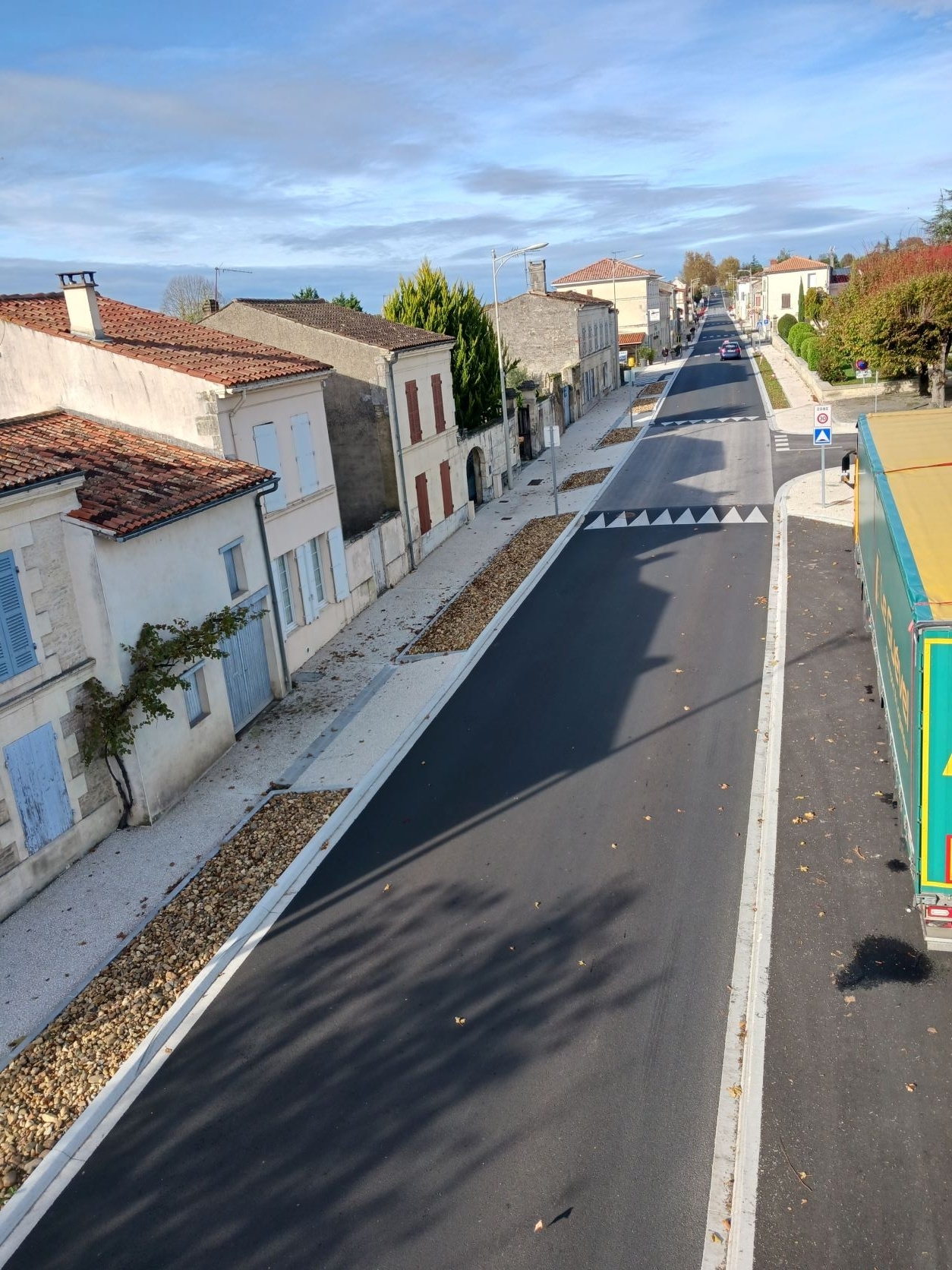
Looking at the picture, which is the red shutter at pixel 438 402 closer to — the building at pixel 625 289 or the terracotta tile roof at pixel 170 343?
the terracotta tile roof at pixel 170 343

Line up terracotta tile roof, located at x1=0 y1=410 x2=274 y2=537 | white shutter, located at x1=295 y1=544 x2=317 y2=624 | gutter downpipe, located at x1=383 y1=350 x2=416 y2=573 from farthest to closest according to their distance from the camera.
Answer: gutter downpipe, located at x1=383 y1=350 x2=416 y2=573
white shutter, located at x1=295 y1=544 x2=317 y2=624
terracotta tile roof, located at x1=0 y1=410 x2=274 y2=537

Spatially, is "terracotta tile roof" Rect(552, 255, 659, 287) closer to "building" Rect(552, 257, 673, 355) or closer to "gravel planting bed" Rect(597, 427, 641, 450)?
"building" Rect(552, 257, 673, 355)

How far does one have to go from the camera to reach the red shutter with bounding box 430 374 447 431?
2808 centimetres

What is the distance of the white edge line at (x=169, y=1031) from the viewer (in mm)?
7448

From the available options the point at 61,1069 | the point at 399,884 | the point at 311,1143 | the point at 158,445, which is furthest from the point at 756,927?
the point at 158,445

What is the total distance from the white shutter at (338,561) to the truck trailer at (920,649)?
11367mm

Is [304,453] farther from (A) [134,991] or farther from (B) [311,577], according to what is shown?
(A) [134,991]

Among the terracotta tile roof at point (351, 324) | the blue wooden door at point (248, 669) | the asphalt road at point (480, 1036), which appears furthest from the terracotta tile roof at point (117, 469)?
the terracotta tile roof at point (351, 324)

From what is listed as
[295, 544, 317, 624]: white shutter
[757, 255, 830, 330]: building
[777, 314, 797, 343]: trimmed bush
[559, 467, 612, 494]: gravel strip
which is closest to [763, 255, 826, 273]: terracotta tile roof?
[757, 255, 830, 330]: building

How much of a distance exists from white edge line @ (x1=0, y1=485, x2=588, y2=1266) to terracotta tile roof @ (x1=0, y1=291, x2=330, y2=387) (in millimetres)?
7557

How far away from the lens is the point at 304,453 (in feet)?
65.5

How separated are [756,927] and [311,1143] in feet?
16.4

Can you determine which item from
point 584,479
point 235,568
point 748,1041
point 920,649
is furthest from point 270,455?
point 584,479

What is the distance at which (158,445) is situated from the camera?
16422 mm
